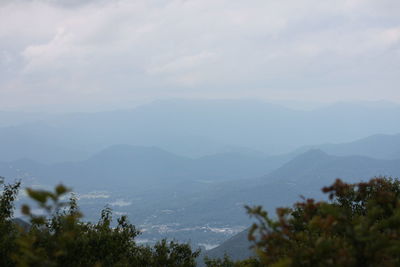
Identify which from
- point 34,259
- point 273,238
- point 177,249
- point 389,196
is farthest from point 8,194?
point 389,196

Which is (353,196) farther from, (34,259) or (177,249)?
(34,259)

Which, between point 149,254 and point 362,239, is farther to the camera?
point 149,254

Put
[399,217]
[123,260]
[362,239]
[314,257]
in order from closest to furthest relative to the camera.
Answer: [362,239] → [314,257] → [399,217] → [123,260]

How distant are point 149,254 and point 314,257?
2912 centimetres

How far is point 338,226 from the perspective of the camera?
48.4ft

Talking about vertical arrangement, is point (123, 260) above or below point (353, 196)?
below

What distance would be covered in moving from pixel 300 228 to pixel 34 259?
110 ft

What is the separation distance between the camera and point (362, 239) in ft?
38.6

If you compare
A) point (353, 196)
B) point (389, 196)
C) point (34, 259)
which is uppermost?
point (353, 196)

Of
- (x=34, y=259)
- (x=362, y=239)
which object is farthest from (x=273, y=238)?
(x=34, y=259)

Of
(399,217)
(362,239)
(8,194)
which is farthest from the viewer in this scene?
(8,194)

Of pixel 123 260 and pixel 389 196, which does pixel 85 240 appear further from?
pixel 389 196

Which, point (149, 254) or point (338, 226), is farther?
point (149, 254)

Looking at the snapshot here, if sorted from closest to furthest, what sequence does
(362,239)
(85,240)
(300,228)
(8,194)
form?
(362,239), (85,240), (8,194), (300,228)
